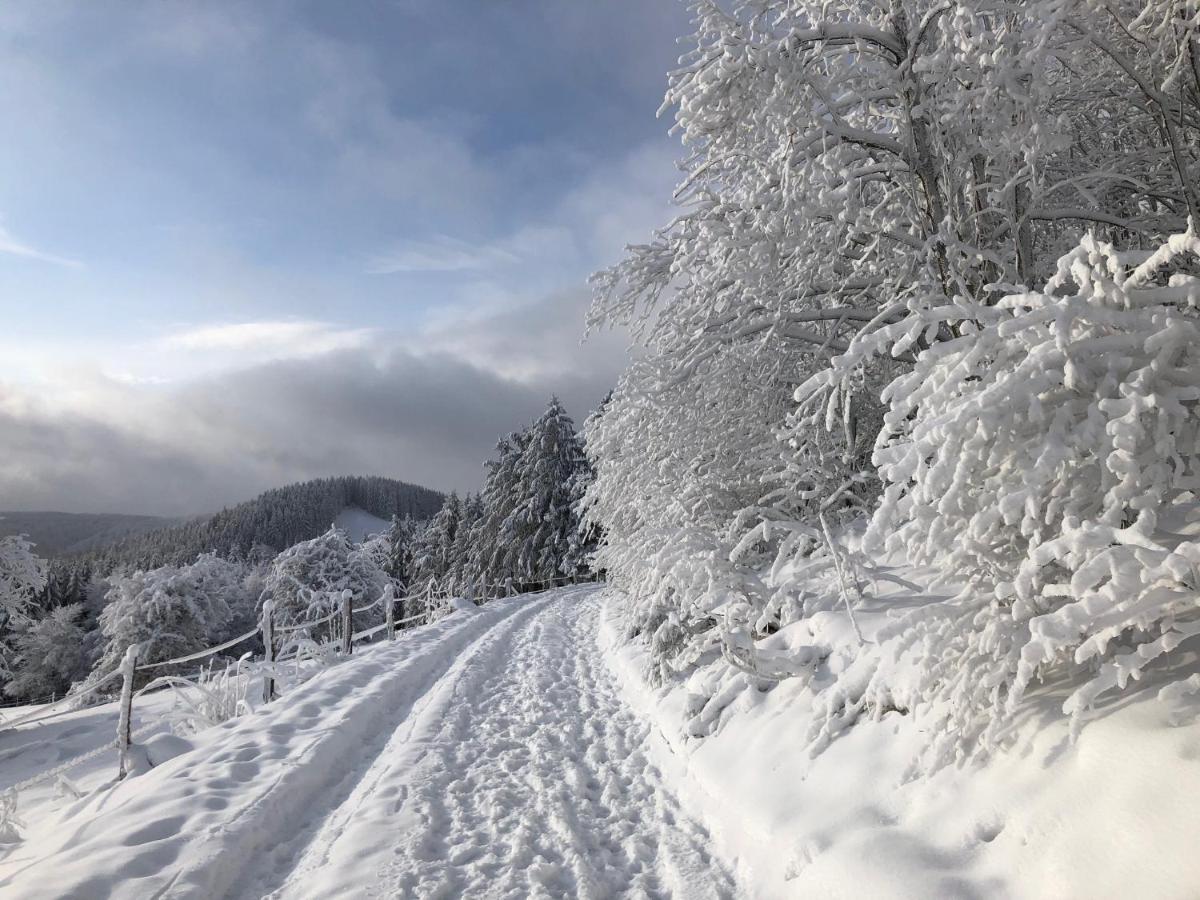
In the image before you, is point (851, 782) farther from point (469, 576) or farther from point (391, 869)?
point (469, 576)

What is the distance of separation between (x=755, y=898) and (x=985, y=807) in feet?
4.26

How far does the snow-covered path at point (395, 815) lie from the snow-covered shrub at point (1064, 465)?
218 cm

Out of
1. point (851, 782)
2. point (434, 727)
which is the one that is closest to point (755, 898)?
point (851, 782)

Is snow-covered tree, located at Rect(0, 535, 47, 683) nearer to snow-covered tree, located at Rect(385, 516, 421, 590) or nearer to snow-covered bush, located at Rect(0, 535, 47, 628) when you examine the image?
snow-covered bush, located at Rect(0, 535, 47, 628)

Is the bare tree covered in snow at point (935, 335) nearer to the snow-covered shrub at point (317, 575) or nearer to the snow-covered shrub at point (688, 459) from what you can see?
the snow-covered shrub at point (688, 459)

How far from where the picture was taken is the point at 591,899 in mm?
3484

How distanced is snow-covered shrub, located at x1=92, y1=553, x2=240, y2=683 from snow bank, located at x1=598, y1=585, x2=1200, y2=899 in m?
33.0

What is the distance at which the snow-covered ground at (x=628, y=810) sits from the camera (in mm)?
2496

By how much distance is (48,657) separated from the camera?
127 ft

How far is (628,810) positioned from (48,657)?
48.6 metres

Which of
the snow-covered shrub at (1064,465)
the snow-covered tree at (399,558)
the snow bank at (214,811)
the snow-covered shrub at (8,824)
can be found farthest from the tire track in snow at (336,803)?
the snow-covered tree at (399,558)

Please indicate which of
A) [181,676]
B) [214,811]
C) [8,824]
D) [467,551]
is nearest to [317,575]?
[467,551]

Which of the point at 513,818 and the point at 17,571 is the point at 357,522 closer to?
the point at 17,571

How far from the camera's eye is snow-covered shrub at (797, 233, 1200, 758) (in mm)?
2439
